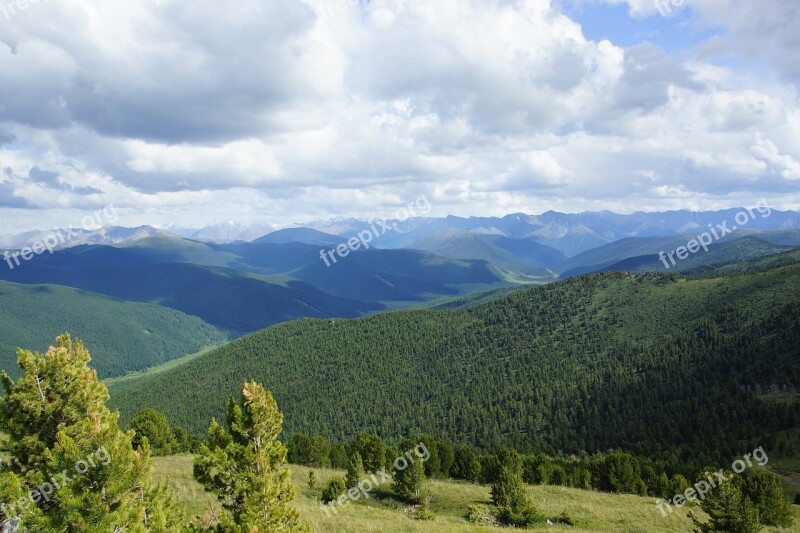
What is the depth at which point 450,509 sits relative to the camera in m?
47.5

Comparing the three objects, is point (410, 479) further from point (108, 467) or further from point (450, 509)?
point (108, 467)

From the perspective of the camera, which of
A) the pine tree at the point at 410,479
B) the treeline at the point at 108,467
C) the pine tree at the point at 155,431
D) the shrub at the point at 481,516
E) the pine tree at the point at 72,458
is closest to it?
the pine tree at the point at 72,458

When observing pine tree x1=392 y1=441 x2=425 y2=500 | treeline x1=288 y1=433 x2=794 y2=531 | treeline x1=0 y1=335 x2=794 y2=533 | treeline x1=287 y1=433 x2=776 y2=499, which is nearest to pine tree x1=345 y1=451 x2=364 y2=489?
treeline x1=288 y1=433 x2=794 y2=531

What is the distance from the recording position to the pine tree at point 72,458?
17.8 meters

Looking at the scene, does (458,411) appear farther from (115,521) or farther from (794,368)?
(115,521)

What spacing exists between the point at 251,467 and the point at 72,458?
23.3ft

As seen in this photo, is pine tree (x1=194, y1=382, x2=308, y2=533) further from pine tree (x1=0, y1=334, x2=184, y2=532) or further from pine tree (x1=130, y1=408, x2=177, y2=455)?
pine tree (x1=130, y1=408, x2=177, y2=455)

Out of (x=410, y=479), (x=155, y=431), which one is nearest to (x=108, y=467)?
(x=410, y=479)

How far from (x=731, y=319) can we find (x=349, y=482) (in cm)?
19514

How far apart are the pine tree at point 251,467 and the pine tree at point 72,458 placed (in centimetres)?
259

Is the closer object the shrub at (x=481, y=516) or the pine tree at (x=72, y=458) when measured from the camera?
the pine tree at (x=72, y=458)

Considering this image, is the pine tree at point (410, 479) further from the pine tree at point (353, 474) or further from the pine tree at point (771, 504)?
the pine tree at point (771, 504)

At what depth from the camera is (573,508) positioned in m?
48.0

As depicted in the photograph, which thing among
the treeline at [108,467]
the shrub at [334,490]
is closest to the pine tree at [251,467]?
the treeline at [108,467]
